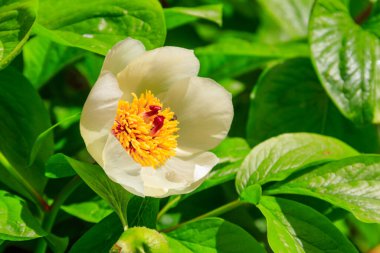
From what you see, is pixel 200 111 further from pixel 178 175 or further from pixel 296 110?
pixel 296 110

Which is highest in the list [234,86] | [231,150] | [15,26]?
[15,26]

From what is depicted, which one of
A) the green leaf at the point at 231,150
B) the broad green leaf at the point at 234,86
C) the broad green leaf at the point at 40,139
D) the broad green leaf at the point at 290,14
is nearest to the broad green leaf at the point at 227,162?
the green leaf at the point at 231,150

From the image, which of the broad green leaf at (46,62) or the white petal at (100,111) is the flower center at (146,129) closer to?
the white petal at (100,111)

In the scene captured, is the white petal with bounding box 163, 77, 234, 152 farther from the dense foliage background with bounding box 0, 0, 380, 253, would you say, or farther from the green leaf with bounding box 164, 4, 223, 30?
the green leaf with bounding box 164, 4, 223, 30

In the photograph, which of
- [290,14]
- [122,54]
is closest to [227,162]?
[122,54]

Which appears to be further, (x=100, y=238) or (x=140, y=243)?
(x=100, y=238)

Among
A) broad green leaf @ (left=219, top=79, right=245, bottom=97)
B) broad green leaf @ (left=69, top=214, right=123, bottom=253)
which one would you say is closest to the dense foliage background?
broad green leaf @ (left=69, top=214, right=123, bottom=253)
